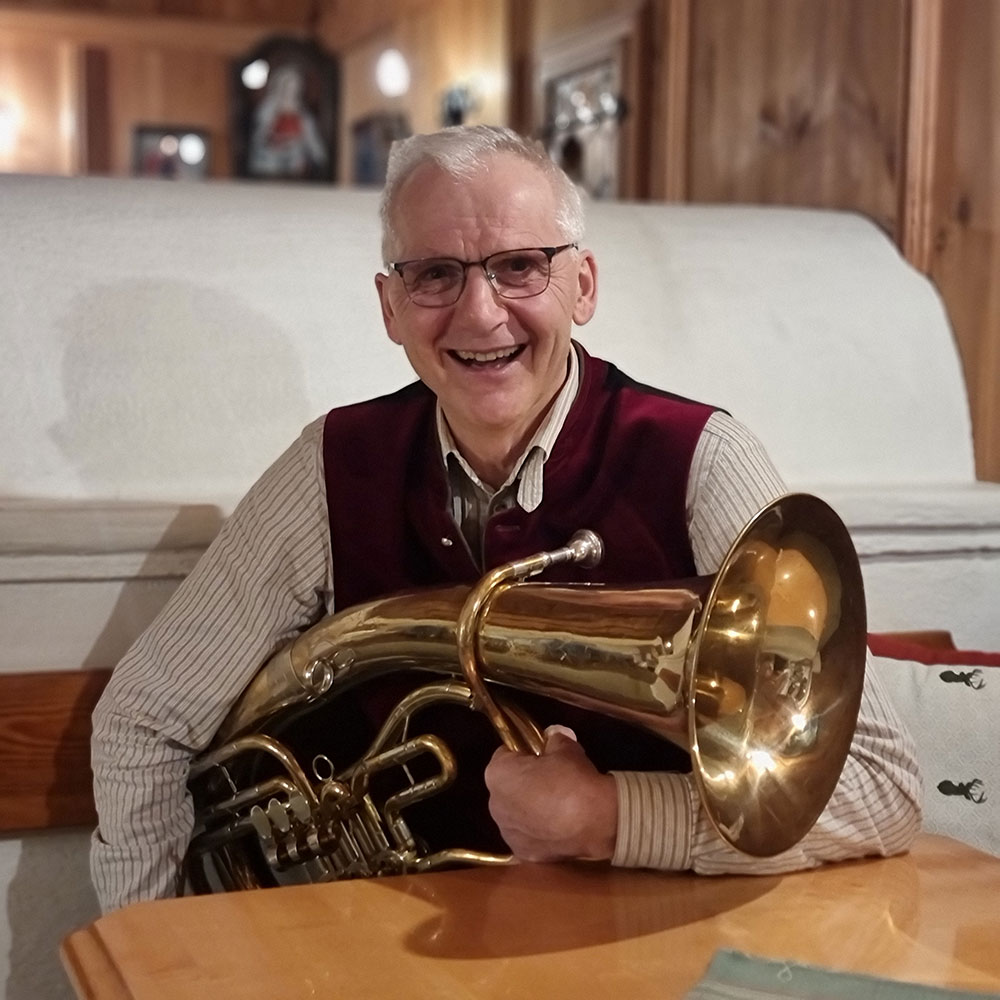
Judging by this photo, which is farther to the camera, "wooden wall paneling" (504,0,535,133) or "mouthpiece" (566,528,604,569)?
"wooden wall paneling" (504,0,535,133)

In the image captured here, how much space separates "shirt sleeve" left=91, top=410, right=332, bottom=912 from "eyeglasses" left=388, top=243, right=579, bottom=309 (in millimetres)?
212

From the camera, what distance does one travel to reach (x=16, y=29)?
5.73 meters

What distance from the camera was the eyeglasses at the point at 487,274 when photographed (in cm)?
132

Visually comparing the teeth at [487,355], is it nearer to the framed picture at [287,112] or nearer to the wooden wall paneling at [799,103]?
the wooden wall paneling at [799,103]

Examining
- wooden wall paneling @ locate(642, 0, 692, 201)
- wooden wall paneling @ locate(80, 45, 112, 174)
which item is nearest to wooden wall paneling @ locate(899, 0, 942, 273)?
wooden wall paneling @ locate(642, 0, 692, 201)

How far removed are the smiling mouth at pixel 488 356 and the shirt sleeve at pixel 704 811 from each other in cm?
19

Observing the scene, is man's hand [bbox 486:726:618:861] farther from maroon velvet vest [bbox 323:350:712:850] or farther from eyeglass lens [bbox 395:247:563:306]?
eyeglass lens [bbox 395:247:563:306]

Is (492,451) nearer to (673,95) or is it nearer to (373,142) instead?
(673,95)

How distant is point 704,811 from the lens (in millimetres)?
1067

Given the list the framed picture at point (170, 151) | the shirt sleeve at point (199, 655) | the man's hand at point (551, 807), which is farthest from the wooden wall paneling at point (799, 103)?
the framed picture at point (170, 151)

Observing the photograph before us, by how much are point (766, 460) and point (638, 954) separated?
53cm

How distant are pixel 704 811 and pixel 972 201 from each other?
1408mm

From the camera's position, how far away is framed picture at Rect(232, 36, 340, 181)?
5.79 metres

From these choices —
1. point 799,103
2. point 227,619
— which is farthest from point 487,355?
point 799,103
